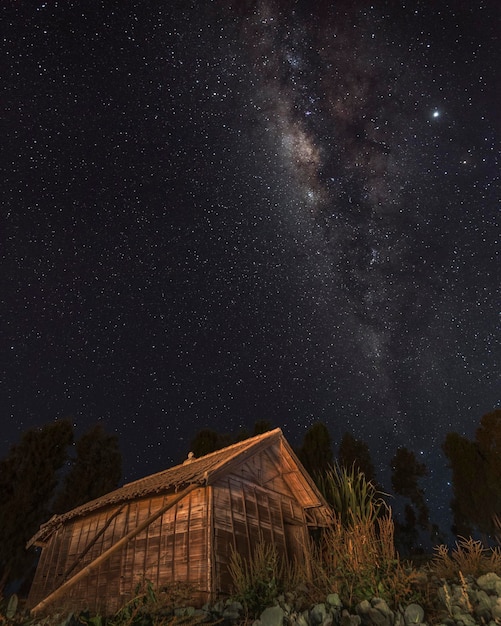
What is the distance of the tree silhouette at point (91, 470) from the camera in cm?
2839

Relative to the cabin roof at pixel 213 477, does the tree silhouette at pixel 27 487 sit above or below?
above

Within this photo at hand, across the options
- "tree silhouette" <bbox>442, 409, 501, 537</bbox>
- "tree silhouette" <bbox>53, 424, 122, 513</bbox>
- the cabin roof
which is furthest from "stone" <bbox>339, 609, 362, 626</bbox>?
"tree silhouette" <bbox>442, 409, 501, 537</bbox>

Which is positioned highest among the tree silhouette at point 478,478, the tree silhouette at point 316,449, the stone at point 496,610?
the tree silhouette at point 316,449

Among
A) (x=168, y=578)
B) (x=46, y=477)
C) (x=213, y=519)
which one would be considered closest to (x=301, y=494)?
(x=213, y=519)

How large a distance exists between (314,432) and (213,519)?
2297cm

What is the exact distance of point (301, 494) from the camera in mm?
14758

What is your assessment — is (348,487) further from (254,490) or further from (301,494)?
(254,490)

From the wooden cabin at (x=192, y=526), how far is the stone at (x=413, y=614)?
5323mm

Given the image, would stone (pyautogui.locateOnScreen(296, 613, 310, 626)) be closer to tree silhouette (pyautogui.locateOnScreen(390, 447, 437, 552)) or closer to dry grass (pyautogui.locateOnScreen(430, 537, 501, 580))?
dry grass (pyautogui.locateOnScreen(430, 537, 501, 580))

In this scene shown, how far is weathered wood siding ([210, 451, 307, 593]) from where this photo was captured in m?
11.5

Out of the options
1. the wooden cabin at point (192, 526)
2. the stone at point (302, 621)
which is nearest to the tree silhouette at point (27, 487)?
the wooden cabin at point (192, 526)

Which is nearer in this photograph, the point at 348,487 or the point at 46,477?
the point at 348,487

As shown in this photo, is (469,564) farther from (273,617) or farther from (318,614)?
(273,617)

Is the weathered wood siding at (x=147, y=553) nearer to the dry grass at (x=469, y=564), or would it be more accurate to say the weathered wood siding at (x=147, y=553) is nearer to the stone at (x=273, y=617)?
the stone at (x=273, y=617)
